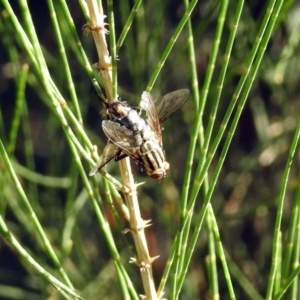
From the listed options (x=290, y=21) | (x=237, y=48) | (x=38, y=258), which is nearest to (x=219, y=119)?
(x=237, y=48)

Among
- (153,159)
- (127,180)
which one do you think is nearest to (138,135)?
(153,159)

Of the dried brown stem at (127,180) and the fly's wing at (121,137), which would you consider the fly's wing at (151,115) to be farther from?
the dried brown stem at (127,180)

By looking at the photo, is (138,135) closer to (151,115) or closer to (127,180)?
(151,115)

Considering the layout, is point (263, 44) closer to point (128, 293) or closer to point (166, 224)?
point (128, 293)

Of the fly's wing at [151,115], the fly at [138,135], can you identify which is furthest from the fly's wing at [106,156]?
the fly's wing at [151,115]

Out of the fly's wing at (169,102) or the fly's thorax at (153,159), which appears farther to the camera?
the fly's wing at (169,102)

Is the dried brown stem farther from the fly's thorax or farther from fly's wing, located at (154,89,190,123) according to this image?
fly's wing, located at (154,89,190,123)

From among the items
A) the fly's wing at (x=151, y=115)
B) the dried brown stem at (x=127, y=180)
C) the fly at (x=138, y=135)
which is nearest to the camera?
the dried brown stem at (x=127, y=180)

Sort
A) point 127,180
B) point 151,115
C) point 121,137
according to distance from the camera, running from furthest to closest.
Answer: point 151,115 < point 121,137 < point 127,180
